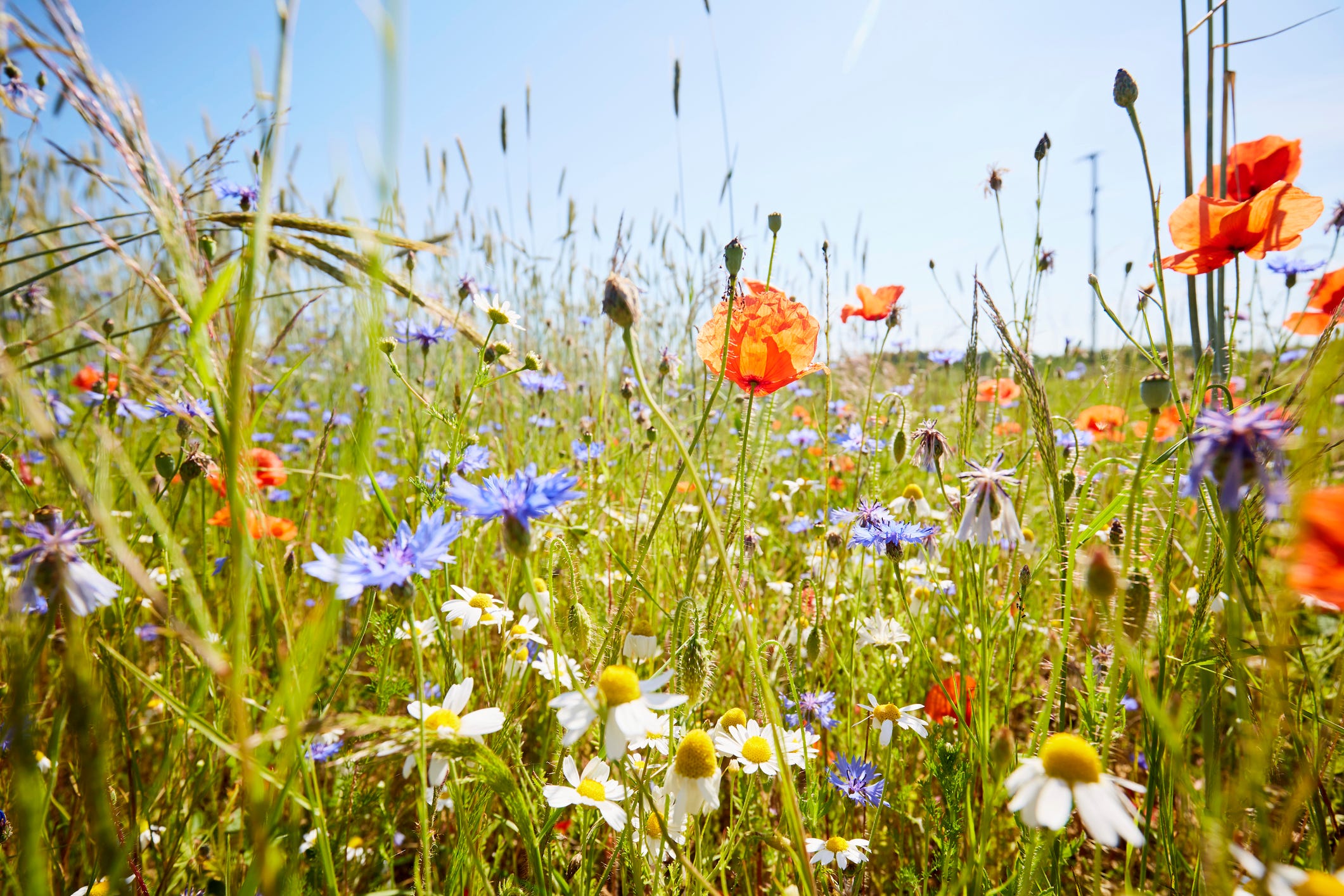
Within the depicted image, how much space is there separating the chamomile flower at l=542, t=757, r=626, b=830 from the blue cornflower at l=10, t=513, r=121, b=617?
1.57ft

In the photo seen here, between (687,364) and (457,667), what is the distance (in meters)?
1.71

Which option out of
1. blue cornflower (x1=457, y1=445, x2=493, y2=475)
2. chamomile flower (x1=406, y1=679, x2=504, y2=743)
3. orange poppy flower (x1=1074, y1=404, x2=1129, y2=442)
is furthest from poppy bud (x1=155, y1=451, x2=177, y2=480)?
orange poppy flower (x1=1074, y1=404, x2=1129, y2=442)

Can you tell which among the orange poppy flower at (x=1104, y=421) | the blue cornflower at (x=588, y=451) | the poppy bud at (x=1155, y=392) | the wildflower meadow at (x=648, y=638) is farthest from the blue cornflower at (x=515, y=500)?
the orange poppy flower at (x=1104, y=421)

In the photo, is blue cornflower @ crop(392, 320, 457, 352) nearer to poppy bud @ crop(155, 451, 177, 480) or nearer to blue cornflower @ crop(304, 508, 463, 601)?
poppy bud @ crop(155, 451, 177, 480)

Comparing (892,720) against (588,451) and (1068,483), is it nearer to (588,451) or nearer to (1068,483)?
(1068,483)

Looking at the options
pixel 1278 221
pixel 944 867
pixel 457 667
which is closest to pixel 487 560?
pixel 457 667

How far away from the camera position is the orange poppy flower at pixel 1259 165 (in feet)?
3.43

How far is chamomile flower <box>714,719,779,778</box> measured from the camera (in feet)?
2.85

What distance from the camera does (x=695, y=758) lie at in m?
0.73

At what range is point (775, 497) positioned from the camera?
2238 millimetres

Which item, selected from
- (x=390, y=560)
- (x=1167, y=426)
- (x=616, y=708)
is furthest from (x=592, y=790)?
(x=1167, y=426)

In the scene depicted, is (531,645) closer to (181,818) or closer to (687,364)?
(181,818)

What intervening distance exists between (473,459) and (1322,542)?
1291 millimetres

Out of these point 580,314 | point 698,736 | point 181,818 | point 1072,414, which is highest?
point 580,314
